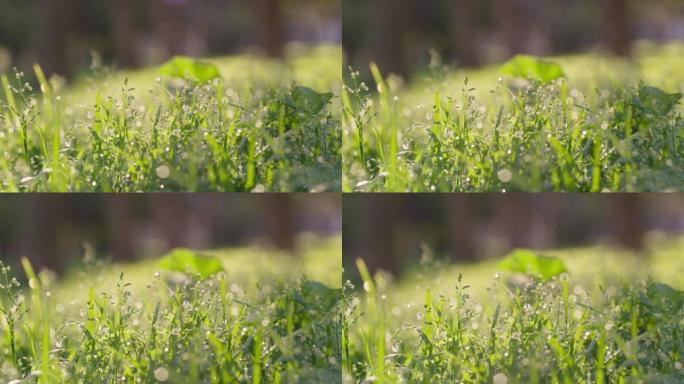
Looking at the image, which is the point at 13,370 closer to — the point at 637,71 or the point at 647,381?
the point at 647,381

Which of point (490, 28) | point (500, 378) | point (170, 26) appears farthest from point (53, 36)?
point (500, 378)

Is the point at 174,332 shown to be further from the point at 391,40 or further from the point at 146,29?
the point at 391,40

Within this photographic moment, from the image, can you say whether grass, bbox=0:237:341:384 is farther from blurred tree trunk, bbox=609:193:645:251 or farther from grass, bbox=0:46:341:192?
blurred tree trunk, bbox=609:193:645:251

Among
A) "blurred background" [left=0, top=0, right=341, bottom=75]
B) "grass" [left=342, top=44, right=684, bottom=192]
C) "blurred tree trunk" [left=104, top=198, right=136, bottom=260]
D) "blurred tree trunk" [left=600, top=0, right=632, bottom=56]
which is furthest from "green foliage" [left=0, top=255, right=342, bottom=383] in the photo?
"blurred tree trunk" [left=600, top=0, right=632, bottom=56]

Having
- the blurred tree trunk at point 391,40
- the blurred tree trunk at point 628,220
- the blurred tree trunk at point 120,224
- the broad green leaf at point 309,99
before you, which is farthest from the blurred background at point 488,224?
the blurred tree trunk at point 120,224

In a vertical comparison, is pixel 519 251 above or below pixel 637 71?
below

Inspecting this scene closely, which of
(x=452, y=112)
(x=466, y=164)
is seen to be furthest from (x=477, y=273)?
(x=452, y=112)
